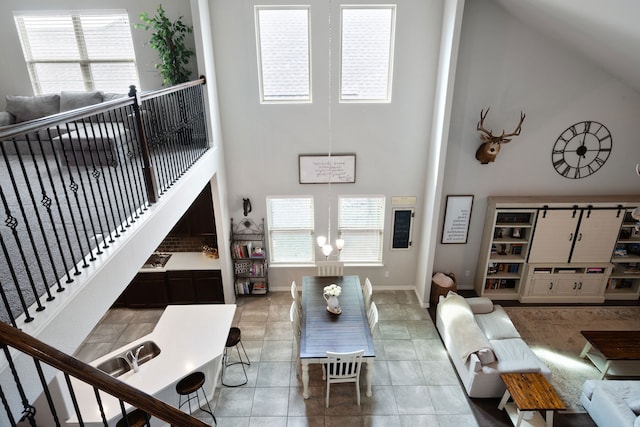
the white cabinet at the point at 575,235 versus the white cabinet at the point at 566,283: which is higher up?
the white cabinet at the point at 575,235

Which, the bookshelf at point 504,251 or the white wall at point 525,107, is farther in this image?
the bookshelf at point 504,251

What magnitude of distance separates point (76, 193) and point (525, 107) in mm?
6572

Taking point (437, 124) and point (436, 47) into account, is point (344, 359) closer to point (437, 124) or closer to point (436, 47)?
point (437, 124)

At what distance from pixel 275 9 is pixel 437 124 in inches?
125

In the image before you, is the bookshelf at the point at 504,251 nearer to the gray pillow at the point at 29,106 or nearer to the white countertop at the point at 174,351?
the white countertop at the point at 174,351

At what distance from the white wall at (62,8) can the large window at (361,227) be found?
3.52 meters

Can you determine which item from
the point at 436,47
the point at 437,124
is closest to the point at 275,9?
the point at 436,47

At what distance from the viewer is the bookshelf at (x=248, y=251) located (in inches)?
284

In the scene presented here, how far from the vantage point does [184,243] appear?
741 centimetres

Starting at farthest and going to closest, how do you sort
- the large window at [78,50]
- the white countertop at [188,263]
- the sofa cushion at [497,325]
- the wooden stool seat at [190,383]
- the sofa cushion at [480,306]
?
Answer: the white countertop at [188,263] < the sofa cushion at [480,306] < the sofa cushion at [497,325] < the large window at [78,50] < the wooden stool seat at [190,383]

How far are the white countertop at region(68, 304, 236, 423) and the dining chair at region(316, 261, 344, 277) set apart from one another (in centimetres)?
182

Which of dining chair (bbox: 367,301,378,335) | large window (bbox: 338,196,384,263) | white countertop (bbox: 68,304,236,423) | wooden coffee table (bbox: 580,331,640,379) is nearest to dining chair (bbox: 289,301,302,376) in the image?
white countertop (bbox: 68,304,236,423)

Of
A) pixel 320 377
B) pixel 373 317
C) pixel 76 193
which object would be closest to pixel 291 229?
pixel 373 317

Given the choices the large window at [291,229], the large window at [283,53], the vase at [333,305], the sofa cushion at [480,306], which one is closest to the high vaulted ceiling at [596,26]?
the large window at [283,53]
